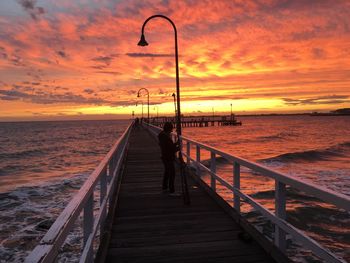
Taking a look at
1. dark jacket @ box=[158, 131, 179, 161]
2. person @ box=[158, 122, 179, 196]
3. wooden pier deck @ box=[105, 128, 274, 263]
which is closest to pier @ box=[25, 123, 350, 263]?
wooden pier deck @ box=[105, 128, 274, 263]

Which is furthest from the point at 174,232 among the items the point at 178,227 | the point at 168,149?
the point at 168,149

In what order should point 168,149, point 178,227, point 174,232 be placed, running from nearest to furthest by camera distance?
point 174,232
point 178,227
point 168,149

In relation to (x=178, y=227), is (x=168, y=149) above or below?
above

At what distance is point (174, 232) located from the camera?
232 inches

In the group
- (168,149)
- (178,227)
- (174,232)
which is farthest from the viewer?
(168,149)

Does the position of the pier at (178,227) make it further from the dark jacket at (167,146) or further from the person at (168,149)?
the dark jacket at (167,146)

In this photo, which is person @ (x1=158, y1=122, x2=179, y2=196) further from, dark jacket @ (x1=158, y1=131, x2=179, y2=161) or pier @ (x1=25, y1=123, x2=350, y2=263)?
pier @ (x1=25, y1=123, x2=350, y2=263)

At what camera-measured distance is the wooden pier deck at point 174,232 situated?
484 centimetres

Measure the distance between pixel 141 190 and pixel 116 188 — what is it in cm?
68

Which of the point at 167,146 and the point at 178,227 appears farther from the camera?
the point at 167,146

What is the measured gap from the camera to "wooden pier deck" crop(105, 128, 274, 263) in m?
4.84

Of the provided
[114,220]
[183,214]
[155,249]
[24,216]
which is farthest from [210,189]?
[24,216]

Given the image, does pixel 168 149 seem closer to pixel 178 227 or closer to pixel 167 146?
pixel 167 146

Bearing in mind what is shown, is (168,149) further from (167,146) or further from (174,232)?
(174,232)
